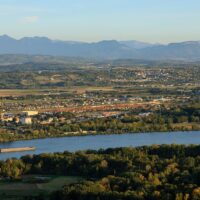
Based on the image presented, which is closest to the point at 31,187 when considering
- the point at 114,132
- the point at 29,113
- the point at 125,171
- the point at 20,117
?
the point at 125,171

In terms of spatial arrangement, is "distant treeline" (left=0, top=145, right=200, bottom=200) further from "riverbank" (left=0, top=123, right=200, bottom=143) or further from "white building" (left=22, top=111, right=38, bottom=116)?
"white building" (left=22, top=111, right=38, bottom=116)

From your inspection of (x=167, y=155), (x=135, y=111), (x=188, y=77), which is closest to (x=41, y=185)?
(x=167, y=155)

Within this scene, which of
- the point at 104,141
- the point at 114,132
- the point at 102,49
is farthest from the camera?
the point at 102,49

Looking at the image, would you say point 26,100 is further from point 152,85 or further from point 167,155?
point 167,155

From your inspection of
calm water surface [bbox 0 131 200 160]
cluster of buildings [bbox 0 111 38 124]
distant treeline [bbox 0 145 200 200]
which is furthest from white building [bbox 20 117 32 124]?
distant treeline [bbox 0 145 200 200]

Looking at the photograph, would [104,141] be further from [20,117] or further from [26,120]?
[20,117]

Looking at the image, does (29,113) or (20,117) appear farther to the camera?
(29,113)

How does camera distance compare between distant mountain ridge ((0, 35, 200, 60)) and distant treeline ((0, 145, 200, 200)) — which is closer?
distant treeline ((0, 145, 200, 200))
